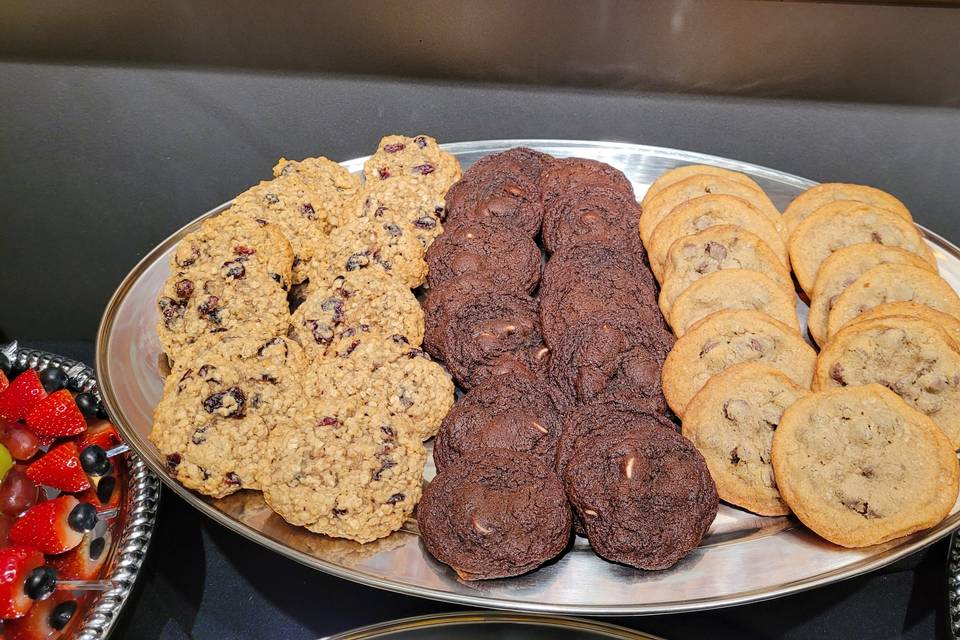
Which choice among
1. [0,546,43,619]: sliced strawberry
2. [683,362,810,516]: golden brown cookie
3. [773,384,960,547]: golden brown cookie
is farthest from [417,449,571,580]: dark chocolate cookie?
[0,546,43,619]: sliced strawberry

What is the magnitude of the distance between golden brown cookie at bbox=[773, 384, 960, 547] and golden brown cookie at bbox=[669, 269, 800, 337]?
1.19ft

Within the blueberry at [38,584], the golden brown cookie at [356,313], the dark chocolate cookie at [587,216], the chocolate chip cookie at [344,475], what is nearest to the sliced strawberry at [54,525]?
the blueberry at [38,584]

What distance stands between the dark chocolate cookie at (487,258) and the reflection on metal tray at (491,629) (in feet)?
3.09

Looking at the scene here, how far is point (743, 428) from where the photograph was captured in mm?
1842

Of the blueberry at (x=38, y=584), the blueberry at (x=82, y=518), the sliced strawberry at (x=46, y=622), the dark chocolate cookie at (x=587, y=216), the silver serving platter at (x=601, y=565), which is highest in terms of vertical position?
the dark chocolate cookie at (x=587, y=216)

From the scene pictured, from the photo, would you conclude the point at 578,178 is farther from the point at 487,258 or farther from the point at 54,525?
the point at 54,525

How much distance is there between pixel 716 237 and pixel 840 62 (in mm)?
915

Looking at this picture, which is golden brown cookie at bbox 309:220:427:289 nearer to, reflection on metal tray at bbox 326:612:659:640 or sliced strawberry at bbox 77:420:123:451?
sliced strawberry at bbox 77:420:123:451

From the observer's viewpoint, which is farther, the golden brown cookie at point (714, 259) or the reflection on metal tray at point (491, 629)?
the golden brown cookie at point (714, 259)

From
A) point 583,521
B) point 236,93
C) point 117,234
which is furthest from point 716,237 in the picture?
point 117,234

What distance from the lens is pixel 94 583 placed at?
73.9 inches

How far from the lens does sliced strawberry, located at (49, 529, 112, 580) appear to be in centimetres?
193

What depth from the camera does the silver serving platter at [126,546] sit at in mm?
1776

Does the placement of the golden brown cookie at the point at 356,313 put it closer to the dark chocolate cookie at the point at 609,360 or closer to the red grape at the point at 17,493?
the dark chocolate cookie at the point at 609,360
